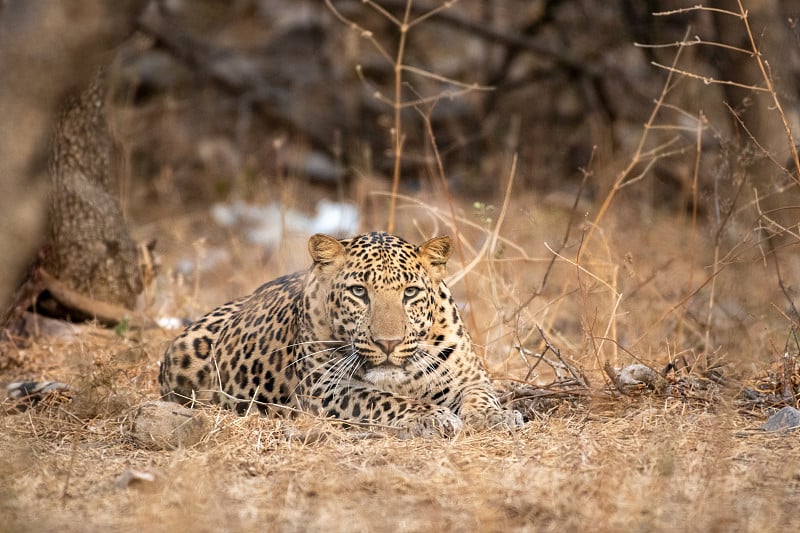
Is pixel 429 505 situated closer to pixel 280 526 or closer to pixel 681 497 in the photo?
pixel 280 526

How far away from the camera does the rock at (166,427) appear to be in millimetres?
5316

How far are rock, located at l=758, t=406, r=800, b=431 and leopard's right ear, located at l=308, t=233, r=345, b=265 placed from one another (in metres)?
2.37

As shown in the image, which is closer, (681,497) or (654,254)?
(681,497)

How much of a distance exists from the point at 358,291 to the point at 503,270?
9.11 ft

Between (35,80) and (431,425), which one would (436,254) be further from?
(35,80)

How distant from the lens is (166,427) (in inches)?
211

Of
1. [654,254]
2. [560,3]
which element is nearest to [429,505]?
[654,254]

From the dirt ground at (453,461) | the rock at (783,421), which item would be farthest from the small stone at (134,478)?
the rock at (783,421)

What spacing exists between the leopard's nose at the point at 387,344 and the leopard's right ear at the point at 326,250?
2.12ft

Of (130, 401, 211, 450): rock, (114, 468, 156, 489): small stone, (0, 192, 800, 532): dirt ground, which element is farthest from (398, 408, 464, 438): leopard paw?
(114, 468, 156, 489): small stone

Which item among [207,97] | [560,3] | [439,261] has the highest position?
[560,3]

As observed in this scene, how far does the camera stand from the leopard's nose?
5594 mm

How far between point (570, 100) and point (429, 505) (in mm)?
11945

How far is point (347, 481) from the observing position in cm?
453
